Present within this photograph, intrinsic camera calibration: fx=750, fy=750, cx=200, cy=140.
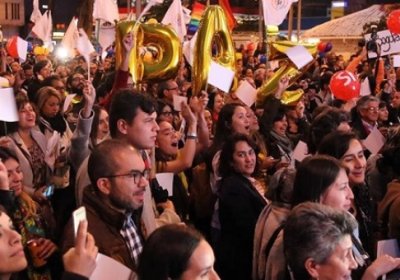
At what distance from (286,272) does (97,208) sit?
0.87 meters

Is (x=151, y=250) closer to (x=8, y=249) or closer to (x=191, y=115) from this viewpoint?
(x=8, y=249)

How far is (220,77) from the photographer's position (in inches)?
272

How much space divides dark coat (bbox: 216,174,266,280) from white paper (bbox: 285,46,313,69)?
3477 millimetres

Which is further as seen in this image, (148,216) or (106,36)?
(106,36)

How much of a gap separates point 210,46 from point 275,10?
1398 millimetres

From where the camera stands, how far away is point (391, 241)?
362 centimetres

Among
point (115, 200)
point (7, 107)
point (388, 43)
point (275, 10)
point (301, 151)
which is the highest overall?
point (275, 10)

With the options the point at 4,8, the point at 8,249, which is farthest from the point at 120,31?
the point at 4,8

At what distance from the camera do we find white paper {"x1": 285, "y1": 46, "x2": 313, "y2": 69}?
7.73 meters

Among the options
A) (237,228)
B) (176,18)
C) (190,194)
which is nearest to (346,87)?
(176,18)

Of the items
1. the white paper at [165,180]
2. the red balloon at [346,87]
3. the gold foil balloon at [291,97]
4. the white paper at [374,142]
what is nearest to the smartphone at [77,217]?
the white paper at [165,180]

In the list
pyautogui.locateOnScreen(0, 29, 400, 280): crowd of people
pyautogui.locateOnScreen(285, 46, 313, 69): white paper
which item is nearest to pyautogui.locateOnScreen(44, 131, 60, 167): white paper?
pyautogui.locateOnScreen(0, 29, 400, 280): crowd of people

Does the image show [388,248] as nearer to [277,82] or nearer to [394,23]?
[277,82]

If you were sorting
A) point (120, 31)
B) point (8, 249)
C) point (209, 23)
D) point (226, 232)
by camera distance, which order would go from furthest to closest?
1. point (209, 23)
2. point (120, 31)
3. point (226, 232)
4. point (8, 249)
